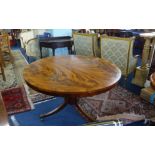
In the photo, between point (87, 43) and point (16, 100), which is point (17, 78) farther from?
point (87, 43)

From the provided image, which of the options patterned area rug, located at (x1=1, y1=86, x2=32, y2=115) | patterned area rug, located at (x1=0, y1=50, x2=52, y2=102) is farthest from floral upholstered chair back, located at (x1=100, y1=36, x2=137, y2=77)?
patterned area rug, located at (x1=1, y1=86, x2=32, y2=115)

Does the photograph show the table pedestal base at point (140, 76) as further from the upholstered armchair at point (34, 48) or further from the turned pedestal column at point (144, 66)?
the upholstered armchair at point (34, 48)

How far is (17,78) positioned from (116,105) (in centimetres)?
133

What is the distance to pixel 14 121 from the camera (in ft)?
4.70

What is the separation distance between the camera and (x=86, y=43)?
2.09 metres

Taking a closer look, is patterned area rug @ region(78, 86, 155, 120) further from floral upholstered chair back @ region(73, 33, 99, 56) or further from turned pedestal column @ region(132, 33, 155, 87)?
floral upholstered chair back @ region(73, 33, 99, 56)

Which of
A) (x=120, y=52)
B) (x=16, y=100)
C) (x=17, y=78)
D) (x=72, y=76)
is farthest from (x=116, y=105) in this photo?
(x=17, y=78)

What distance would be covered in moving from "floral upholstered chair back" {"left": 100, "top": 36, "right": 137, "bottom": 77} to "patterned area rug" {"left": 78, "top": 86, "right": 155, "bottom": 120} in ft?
0.85

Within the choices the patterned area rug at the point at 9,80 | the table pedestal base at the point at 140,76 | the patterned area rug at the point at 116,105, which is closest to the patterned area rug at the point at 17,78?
the patterned area rug at the point at 9,80

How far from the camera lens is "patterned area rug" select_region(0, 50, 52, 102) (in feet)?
5.99

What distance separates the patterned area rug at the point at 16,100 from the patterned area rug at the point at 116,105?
509 mm

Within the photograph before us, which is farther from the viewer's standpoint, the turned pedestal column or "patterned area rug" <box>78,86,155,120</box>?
the turned pedestal column

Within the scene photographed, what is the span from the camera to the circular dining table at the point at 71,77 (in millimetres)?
1042

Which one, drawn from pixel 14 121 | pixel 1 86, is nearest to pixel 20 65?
pixel 1 86
